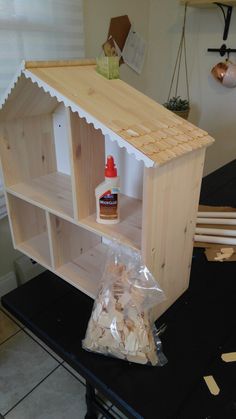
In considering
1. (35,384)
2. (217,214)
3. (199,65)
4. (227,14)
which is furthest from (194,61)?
(35,384)

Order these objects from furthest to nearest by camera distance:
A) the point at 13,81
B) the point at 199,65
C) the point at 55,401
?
1. the point at 199,65
2. the point at 55,401
3. the point at 13,81

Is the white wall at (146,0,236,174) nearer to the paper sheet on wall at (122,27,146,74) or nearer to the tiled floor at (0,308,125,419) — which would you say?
the paper sheet on wall at (122,27,146,74)

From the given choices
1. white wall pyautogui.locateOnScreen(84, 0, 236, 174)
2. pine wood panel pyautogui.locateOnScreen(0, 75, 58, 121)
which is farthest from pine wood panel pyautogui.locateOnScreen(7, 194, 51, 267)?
white wall pyautogui.locateOnScreen(84, 0, 236, 174)

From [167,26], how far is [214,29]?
1.10 ft

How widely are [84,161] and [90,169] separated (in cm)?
3

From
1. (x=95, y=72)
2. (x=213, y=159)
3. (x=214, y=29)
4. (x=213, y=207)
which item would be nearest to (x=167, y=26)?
(x=214, y=29)

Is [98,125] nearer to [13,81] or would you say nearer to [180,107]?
[13,81]

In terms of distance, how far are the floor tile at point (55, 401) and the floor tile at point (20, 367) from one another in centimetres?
4

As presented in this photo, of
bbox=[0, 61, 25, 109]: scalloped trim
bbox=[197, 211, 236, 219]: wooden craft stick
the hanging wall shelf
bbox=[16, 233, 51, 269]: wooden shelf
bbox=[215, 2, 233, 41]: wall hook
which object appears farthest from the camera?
bbox=[215, 2, 233, 41]: wall hook

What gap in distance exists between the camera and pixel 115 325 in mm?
663

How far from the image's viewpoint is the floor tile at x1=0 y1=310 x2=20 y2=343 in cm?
156

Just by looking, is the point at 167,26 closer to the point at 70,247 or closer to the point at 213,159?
the point at 213,159

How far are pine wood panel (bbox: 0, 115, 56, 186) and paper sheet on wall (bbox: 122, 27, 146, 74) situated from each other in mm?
1351

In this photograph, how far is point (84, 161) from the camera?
748mm
